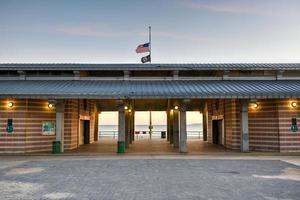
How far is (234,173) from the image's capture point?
13.2 meters

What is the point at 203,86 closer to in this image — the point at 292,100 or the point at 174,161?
the point at 292,100

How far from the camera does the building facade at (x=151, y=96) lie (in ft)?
66.5

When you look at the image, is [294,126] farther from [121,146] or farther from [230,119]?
[121,146]

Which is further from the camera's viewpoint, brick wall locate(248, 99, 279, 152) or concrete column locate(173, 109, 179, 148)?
concrete column locate(173, 109, 179, 148)

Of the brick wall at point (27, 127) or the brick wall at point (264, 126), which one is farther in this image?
the brick wall at point (264, 126)

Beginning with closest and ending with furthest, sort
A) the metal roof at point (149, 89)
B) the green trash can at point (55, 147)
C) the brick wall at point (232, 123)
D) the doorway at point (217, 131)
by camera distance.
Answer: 1. the metal roof at point (149, 89)
2. the green trash can at point (55, 147)
3. the brick wall at point (232, 123)
4. the doorway at point (217, 131)

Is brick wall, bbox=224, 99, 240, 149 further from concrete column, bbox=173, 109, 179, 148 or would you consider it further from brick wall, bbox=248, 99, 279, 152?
concrete column, bbox=173, 109, 179, 148

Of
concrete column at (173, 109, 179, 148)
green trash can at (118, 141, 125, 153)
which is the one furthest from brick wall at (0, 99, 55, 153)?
concrete column at (173, 109, 179, 148)

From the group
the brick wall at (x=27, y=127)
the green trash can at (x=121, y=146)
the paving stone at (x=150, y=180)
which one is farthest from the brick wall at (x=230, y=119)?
the brick wall at (x=27, y=127)

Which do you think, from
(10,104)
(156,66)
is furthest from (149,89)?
(10,104)

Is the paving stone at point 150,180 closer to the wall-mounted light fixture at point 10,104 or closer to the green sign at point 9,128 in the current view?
the green sign at point 9,128

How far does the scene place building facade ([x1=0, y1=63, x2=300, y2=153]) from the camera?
798 inches

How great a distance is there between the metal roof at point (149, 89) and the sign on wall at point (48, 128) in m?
2.65

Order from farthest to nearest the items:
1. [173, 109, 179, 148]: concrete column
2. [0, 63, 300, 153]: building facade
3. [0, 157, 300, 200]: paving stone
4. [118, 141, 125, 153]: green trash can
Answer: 1. [173, 109, 179, 148]: concrete column
2. [118, 141, 125, 153]: green trash can
3. [0, 63, 300, 153]: building facade
4. [0, 157, 300, 200]: paving stone
